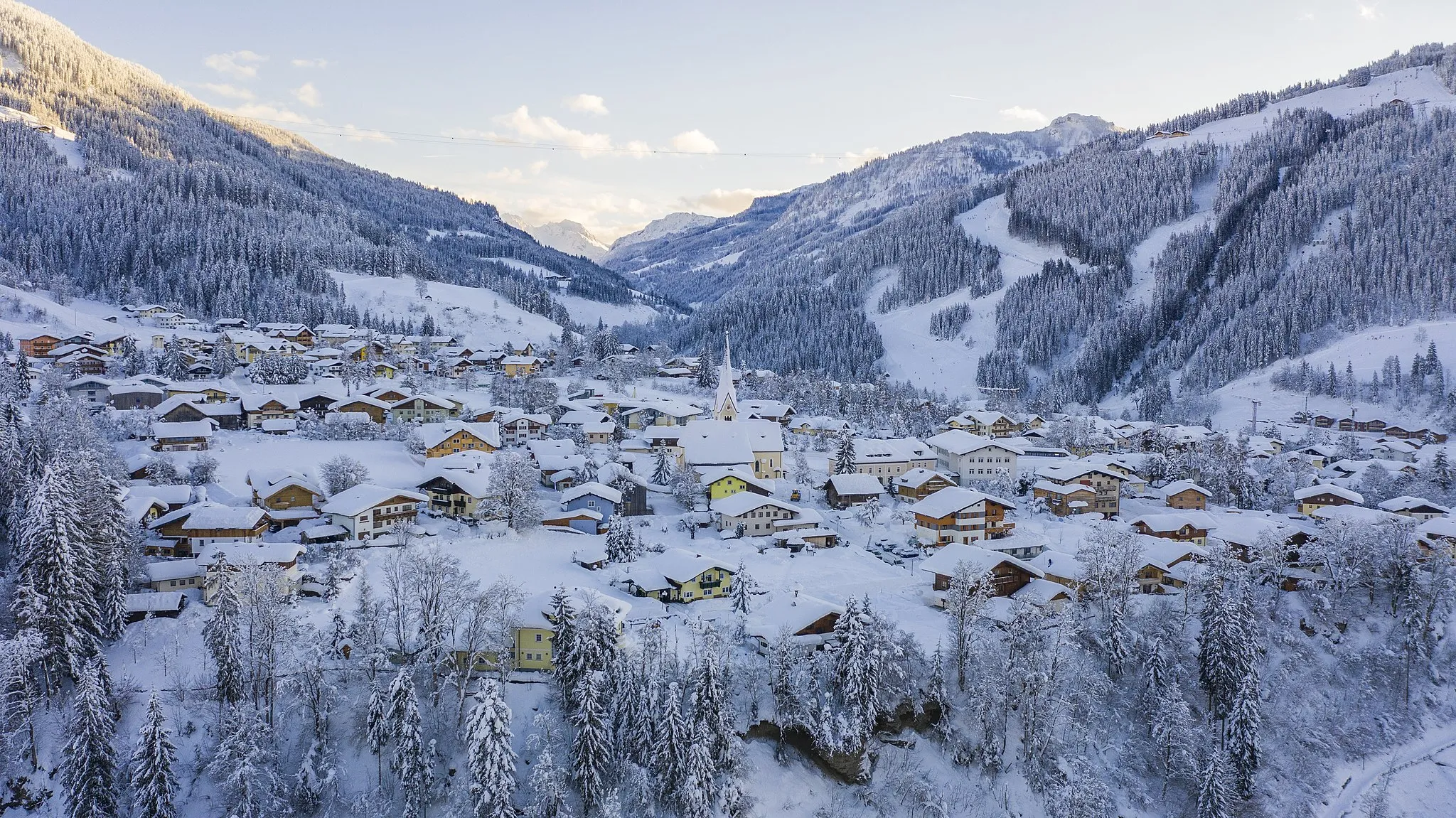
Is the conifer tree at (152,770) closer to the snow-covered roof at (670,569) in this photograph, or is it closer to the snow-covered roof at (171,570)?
the snow-covered roof at (171,570)

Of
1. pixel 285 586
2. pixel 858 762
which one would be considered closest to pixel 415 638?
pixel 285 586

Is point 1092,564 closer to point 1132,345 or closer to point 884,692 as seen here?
point 884,692

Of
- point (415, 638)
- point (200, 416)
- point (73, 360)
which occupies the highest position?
point (73, 360)

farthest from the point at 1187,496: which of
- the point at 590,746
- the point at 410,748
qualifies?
the point at 410,748

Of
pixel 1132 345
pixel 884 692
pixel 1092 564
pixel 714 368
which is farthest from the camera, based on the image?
pixel 1132 345

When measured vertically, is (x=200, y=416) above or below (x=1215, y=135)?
below

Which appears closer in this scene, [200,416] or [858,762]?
[858,762]

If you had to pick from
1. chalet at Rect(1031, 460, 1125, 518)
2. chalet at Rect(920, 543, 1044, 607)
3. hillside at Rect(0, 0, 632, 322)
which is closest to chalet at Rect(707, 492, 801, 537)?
chalet at Rect(920, 543, 1044, 607)

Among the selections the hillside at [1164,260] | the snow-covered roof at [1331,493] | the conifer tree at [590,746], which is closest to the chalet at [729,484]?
the conifer tree at [590,746]
